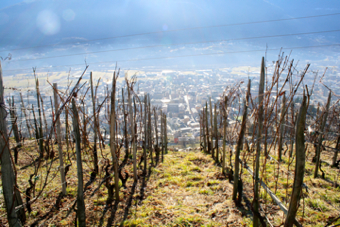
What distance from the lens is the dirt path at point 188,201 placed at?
3.12 meters

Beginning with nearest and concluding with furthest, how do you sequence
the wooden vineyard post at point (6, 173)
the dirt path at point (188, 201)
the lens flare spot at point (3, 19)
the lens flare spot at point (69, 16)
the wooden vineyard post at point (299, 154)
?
the wooden vineyard post at point (299, 154), the wooden vineyard post at point (6, 173), the dirt path at point (188, 201), the lens flare spot at point (3, 19), the lens flare spot at point (69, 16)

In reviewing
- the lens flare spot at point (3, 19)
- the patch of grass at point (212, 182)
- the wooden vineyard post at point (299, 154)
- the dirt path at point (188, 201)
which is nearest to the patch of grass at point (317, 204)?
the dirt path at point (188, 201)

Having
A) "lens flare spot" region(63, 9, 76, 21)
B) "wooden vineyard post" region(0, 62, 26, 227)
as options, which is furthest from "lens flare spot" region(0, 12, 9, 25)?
"wooden vineyard post" region(0, 62, 26, 227)

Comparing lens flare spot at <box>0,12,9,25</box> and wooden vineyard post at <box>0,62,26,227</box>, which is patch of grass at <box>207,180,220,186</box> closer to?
wooden vineyard post at <box>0,62,26,227</box>

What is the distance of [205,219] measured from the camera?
10.3 feet

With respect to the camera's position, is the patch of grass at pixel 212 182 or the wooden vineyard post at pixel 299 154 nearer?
the wooden vineyard post at pixel 299 154

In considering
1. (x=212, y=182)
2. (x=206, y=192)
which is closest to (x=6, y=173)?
(x=206, y=192)

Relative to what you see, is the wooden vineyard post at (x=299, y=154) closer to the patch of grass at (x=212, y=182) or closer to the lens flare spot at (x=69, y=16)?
the patch of grass at (x=212, y=182)

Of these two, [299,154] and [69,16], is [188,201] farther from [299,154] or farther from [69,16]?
[69,16]

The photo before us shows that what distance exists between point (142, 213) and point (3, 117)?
9.13 feet

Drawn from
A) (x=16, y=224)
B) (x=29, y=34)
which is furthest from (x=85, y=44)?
(x=16, y=224)

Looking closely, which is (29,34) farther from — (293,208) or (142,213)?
(293,208)

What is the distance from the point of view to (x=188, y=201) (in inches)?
150

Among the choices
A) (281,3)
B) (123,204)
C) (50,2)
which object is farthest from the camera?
(281,3)
